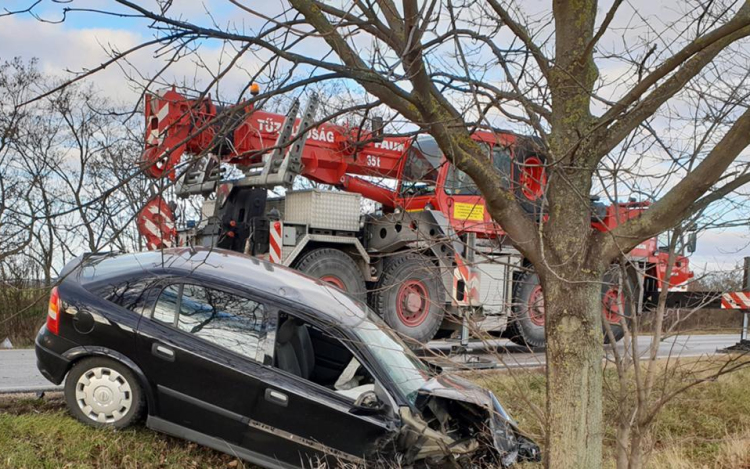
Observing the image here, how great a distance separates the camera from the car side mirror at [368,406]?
4.62m

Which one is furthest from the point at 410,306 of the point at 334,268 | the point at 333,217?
the point at 333,217

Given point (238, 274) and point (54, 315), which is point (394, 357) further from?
point (54, 315)

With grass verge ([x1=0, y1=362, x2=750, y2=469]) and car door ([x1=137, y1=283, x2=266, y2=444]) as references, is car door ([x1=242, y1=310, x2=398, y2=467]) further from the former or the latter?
grass verge ([x1=0, y1=362, x2=750, y2=469])

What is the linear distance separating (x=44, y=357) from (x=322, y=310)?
2.09 meters

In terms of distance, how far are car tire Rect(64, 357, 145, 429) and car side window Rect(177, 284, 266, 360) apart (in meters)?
0.54

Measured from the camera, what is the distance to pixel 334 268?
10.1 metres

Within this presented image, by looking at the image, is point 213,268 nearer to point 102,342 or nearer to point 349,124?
point 102,342

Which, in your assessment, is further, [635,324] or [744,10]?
[635,324]

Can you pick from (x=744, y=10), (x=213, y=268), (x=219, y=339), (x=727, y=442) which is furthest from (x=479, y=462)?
(x=744, y=10)

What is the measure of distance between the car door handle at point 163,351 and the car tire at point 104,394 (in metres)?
0.24

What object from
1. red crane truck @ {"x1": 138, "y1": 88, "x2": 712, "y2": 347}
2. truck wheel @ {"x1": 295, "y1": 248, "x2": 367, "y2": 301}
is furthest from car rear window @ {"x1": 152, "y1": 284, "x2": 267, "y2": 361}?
Result: truck wheel @ {"x1": 295, "y1": 248, "x2": 367, "y2": 301}

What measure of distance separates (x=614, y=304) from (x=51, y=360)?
406 cm

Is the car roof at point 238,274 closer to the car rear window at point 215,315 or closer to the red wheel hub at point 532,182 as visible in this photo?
the car rear window at point 215,315

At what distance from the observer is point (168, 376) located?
484 cm
